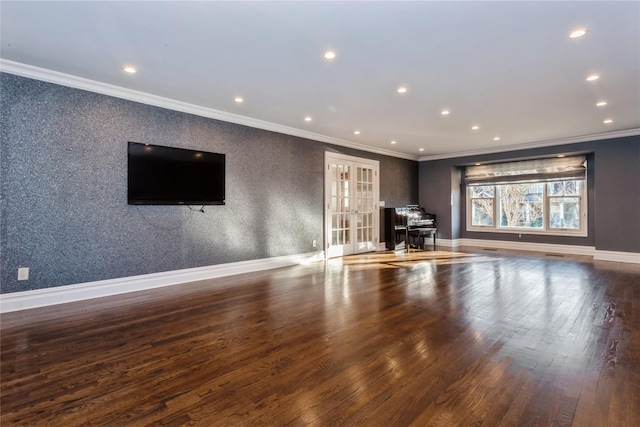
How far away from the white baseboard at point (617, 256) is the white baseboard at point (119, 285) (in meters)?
6.36

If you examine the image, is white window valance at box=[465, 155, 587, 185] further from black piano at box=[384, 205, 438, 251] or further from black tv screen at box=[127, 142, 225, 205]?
black tv screen at box=[127, 142, 225, 205]

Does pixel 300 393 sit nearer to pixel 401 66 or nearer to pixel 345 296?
pixel 345 296

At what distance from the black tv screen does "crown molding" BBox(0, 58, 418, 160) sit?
59 cm

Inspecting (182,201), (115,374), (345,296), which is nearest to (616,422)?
(345,296)

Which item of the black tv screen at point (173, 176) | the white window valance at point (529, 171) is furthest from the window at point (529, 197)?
the black tv screen at point (173, 176)

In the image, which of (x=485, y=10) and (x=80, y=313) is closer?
(x=485, y=10)

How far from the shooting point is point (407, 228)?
26.1ft

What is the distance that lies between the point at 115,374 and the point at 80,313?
5.22ft

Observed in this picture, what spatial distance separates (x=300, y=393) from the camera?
5.99ft

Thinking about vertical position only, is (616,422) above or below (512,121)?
below

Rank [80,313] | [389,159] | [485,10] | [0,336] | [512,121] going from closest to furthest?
[485,10], [0,336], [80,313], [512,121], [389,159]

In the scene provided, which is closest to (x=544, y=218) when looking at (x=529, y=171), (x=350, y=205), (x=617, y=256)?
(x=529, y=171)

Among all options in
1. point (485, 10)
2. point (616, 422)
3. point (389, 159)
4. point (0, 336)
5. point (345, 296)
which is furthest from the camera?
point (389, 159)

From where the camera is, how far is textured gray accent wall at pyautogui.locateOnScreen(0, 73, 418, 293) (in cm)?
329
